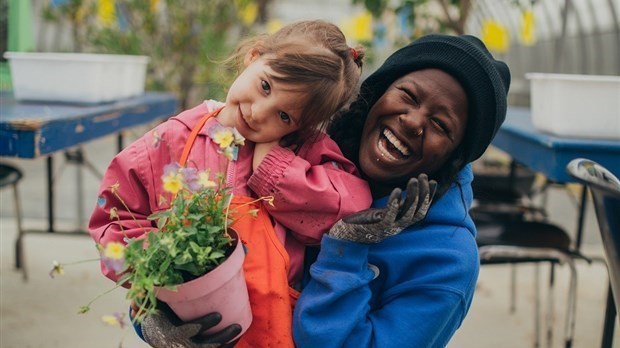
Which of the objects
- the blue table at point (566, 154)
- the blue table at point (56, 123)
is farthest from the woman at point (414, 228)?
the blue table at point (56, 123)

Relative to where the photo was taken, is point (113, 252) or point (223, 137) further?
point (223, 137)

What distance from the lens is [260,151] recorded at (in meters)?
1.37

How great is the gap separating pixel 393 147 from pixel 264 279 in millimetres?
374

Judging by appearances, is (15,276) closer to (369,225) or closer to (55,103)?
(55,103)

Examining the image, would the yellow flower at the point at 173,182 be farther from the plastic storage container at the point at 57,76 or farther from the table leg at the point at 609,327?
the plastic storage container at the point at 57,76

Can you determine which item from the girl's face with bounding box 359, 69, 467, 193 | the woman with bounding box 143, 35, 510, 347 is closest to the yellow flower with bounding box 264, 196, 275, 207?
the woman with bounding box 143, 35, 510, 347

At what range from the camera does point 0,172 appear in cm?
329

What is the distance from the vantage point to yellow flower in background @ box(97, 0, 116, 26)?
16.0 feet

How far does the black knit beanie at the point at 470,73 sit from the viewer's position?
1.41 meters

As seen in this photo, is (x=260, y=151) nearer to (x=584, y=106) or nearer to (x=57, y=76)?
(x=584, y=106)

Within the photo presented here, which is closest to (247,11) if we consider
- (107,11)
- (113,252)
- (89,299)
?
(107,11)

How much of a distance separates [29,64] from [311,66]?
5.52 ft

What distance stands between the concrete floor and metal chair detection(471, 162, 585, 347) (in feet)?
0.65

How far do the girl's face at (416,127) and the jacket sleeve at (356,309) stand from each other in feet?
0.63
